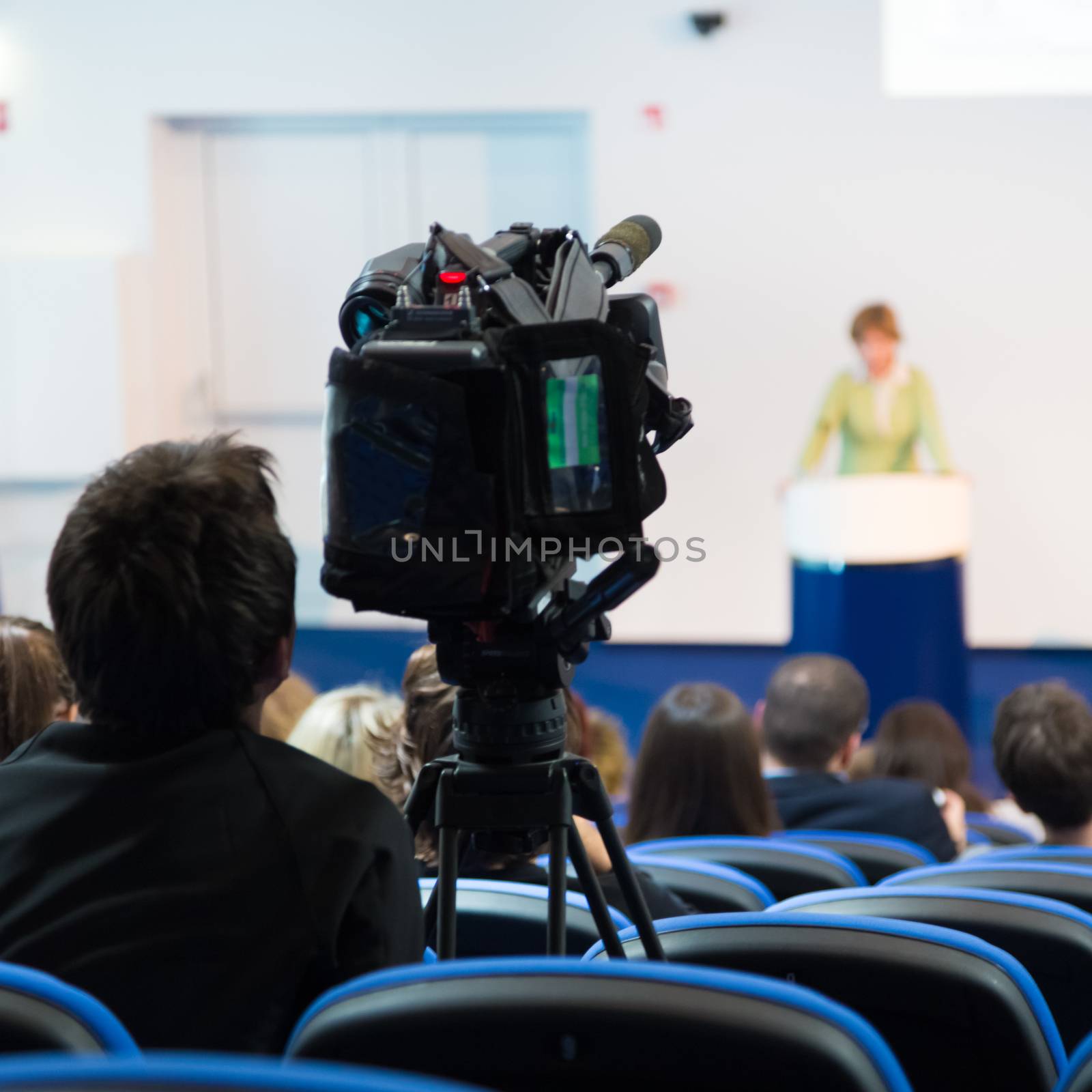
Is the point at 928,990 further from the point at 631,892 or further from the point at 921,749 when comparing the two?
the point at 921,749

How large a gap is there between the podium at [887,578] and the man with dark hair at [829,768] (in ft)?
4.79

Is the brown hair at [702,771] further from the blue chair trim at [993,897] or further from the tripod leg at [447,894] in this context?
the tripod leg at [447,894]

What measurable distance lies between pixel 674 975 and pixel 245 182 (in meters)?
5.99

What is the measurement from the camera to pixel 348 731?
2.12 meters

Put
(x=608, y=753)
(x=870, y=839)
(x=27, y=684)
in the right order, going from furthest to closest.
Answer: (x=608, y=753) < (x=870, y=839) < (x=27, y=684)

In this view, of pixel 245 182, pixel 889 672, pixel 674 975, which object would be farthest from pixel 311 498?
pixel 674 975

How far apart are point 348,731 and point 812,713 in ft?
3.45

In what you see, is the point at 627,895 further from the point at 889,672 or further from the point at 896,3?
the point at 896,3

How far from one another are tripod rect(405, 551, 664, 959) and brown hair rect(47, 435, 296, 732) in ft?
0.80

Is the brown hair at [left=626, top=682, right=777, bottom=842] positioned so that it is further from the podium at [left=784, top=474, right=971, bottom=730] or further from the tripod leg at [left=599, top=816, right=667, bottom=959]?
the podium at [left=784, top=474, right=971, bottom=730]

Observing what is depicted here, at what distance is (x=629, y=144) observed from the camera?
18.9ft

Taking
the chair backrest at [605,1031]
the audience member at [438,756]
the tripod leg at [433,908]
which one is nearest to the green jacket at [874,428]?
the audience member at [438,756]

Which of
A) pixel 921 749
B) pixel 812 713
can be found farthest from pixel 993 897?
pixel 921 749

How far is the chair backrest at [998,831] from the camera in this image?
3.08 m
